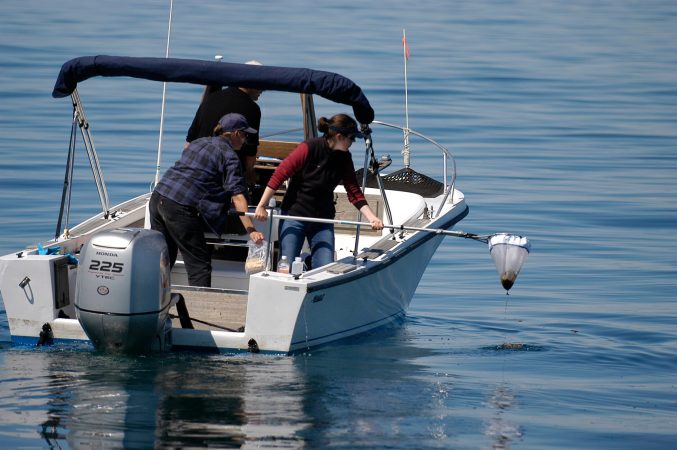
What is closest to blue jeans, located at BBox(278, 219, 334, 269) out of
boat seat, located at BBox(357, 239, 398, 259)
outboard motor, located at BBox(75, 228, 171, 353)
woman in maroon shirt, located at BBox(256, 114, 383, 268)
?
woman in maroon shirt, located at BBox(256, 114, 383, 268)

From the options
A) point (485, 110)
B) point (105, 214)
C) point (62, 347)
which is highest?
point (485, 110)

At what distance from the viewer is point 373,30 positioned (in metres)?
34.7

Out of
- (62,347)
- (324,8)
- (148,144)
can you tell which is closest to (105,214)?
(62,347)

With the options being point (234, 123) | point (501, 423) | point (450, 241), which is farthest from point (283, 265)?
point (450, 241)

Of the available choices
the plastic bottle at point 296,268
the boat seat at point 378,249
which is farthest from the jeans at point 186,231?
the boat seat at point 378,249

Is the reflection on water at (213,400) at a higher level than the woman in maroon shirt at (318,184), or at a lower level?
lower

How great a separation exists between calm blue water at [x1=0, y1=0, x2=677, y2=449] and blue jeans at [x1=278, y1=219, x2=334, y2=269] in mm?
652

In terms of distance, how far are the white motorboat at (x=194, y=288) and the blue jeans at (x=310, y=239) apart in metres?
0.16

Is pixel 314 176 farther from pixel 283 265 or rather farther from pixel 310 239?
pixel 283 265

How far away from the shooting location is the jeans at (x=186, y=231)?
8773 mm

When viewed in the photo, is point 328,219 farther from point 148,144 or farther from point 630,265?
point 148,144

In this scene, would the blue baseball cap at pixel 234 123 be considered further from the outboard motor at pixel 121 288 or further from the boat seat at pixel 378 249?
the boat seat at pixel 378 249

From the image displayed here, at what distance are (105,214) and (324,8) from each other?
31.4 metres

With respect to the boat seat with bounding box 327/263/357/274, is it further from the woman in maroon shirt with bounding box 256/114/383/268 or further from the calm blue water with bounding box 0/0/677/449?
the calm blue water with bounding box 0/0/677/449
